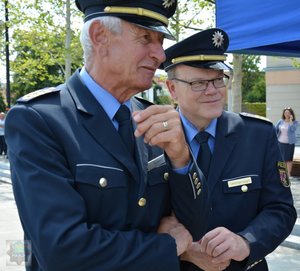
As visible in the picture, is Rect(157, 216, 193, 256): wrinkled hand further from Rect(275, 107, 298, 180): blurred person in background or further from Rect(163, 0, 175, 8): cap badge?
Rect(275, 107, 298, 180): blurred person in background

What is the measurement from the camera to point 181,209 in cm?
145

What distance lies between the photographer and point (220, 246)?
1571 millimetres

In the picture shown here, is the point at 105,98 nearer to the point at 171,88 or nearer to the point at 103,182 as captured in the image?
the point at 103,182

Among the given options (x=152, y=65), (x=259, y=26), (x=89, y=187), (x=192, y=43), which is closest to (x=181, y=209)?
(x=89, y=187)

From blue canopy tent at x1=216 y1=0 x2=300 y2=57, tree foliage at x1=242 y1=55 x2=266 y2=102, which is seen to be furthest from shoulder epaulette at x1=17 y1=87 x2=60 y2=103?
tree foliage at x1=242 y1=55 x2=266 y2=102

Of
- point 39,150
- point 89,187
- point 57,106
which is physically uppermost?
point 57,106

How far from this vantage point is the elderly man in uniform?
4.08 feet

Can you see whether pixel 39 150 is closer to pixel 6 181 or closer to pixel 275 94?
pixel 6 181

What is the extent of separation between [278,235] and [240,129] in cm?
52

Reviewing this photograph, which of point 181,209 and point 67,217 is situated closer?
point 67,217

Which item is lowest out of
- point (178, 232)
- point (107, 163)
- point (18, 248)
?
point (18, 248)

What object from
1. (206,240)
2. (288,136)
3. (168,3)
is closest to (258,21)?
(168,3)

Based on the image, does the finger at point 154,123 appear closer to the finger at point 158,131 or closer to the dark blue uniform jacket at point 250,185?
the finger at point 158,131

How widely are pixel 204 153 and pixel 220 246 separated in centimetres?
55
